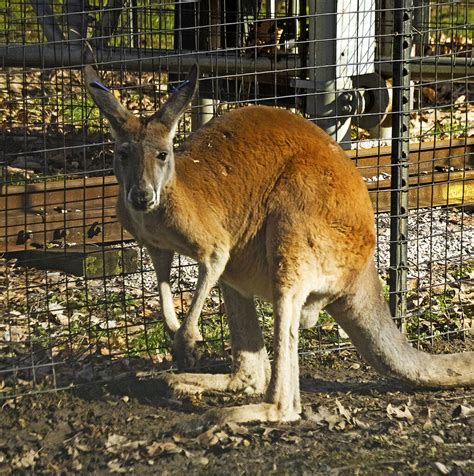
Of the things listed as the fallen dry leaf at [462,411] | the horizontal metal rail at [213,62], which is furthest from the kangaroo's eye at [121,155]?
the horizontal metal rail at [213,62]

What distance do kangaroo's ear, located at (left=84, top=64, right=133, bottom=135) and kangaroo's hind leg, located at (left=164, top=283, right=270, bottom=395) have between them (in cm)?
107

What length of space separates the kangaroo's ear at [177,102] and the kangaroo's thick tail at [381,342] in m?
1.22

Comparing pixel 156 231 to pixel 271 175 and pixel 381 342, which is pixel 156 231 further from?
pixel 381 342

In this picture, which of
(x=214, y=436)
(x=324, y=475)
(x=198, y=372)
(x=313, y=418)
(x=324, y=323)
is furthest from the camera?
(x=324, y=323)

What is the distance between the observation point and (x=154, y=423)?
4973 mm

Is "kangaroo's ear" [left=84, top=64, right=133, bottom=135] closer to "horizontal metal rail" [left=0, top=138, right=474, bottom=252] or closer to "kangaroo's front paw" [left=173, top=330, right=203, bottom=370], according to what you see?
"kangaroo's front paw" [left=173, top=330, right=203, bottom=370]

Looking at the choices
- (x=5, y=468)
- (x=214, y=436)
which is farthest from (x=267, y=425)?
(x=5, y=468)

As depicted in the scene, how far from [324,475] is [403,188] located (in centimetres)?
198

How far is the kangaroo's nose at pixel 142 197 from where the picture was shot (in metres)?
4.57

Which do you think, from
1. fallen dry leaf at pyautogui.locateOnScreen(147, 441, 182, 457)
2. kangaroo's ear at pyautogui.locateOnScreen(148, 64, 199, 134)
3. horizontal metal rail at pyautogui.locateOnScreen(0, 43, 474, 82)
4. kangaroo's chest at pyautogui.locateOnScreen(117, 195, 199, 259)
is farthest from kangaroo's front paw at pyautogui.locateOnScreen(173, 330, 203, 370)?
horizontal metal rail at pyautogui.locateOnScreen(0, 43, 474, 82)

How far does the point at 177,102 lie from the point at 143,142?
24 cm

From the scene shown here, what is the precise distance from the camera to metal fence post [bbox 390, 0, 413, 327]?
18.8 ft

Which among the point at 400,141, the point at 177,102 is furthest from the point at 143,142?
the point at 400,141

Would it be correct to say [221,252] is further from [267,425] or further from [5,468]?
[5,468]
